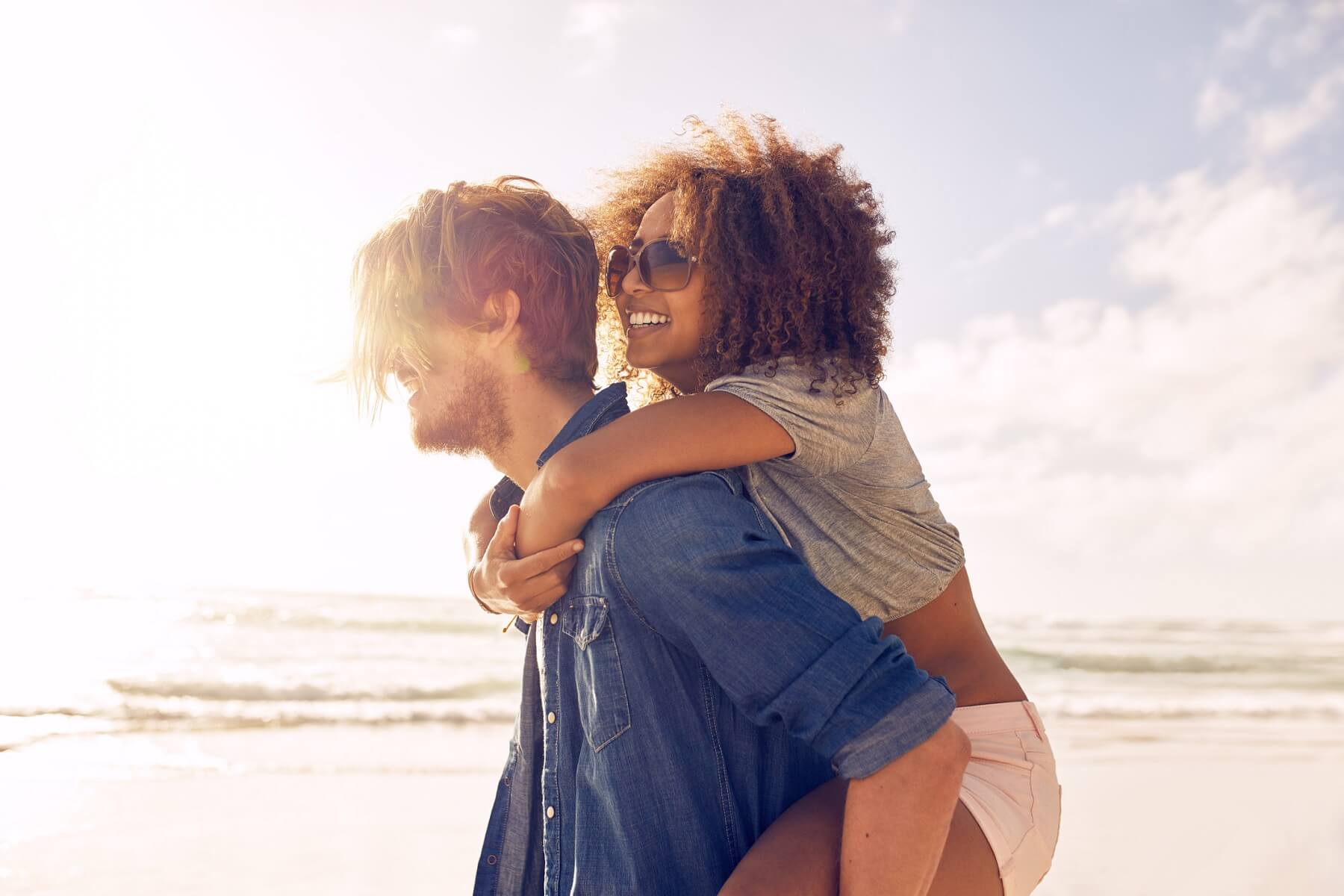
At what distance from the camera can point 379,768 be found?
8.82 meters

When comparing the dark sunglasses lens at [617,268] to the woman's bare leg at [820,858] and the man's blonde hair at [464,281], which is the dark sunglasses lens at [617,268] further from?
the woman's bare leg at [820,858]

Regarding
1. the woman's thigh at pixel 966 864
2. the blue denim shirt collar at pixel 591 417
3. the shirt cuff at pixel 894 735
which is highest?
the blue denim shirt collar at pixel 591 417

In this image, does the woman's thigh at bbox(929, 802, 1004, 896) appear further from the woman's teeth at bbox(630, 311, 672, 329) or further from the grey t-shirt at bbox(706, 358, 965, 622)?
the woman's teeth at bbox(630, 311, 672, 329)

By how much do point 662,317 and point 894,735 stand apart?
4.03 feet

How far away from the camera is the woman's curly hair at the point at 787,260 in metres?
2.36

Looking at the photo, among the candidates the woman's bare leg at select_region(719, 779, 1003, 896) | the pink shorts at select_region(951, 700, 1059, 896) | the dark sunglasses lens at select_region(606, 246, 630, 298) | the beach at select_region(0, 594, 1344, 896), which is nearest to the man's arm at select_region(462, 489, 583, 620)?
the woman's bare leg at select_region(719, 779, 1003, 896)

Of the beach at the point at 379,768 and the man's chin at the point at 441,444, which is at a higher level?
the man's chin at the point at 441,444

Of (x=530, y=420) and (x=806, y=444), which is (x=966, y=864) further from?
(x=530, y=420)

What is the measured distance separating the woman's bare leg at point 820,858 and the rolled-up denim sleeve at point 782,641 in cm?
21

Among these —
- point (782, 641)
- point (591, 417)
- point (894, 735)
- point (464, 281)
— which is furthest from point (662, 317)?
point (894, 735)

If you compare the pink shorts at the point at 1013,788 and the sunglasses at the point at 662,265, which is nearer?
the pink shorts at the point at 1013,788

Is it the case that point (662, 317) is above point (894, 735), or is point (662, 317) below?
above

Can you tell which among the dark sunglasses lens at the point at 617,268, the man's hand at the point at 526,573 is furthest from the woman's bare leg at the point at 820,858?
the dark sunglasses lens at the point at 617,268

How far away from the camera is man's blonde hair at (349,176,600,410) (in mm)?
2434
